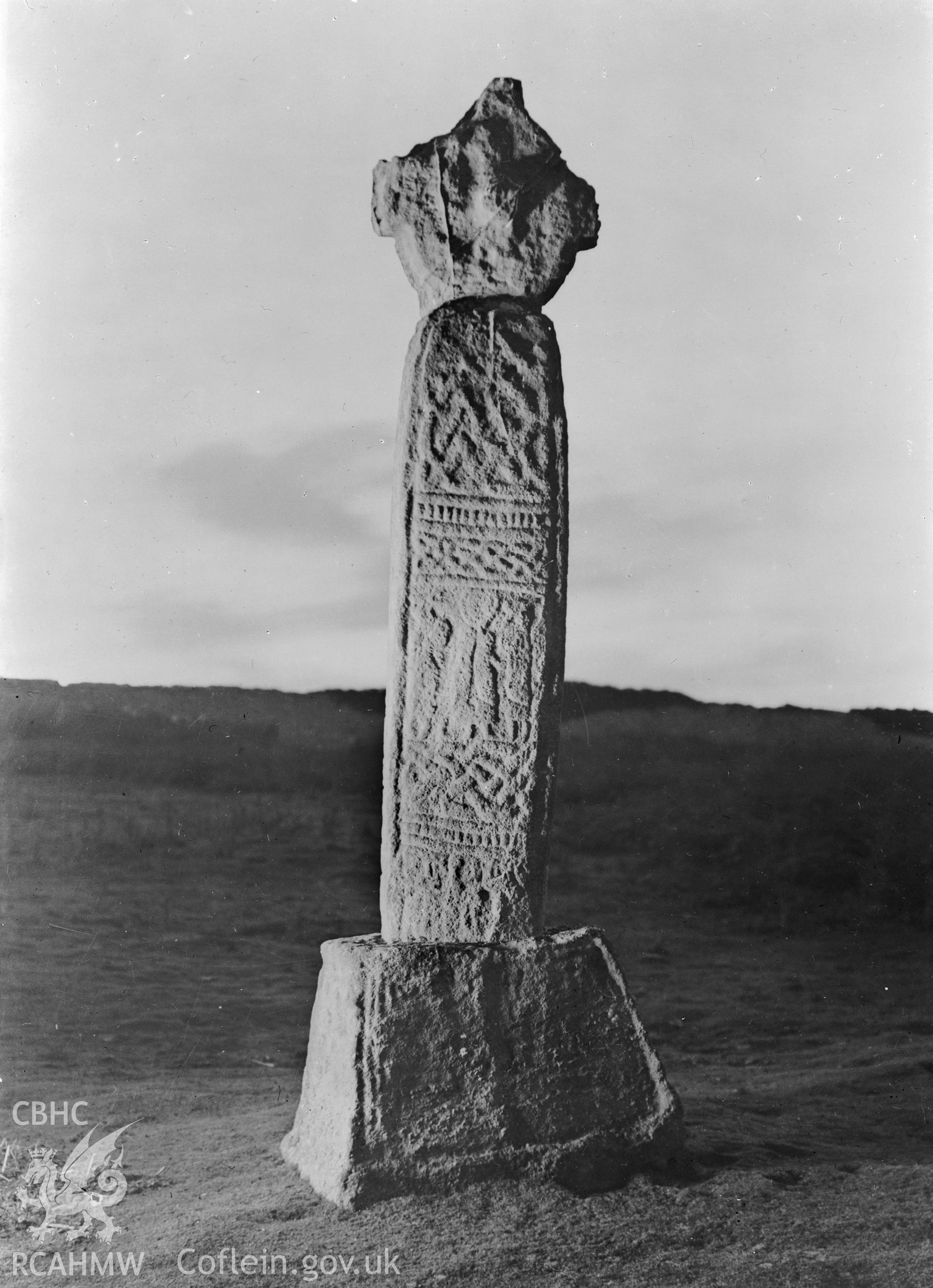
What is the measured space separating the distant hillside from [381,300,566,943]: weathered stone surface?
13.0 feet

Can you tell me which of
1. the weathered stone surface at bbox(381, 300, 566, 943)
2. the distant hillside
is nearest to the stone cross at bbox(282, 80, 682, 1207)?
the weathered stone surface at bbox(381, 300, 566, 943)

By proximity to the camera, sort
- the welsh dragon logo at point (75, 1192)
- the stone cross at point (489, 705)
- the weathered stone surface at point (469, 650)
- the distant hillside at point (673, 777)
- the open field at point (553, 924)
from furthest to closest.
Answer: the distant hillside at point (673, 777) → the weathered stone surface at point (469, 650) → the stone cross at point (489, 705) → the welsh dragon logo at point (75, 1192) → the open field at point (553, 924)

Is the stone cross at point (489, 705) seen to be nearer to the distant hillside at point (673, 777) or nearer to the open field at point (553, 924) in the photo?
the open field at point (553, 924)

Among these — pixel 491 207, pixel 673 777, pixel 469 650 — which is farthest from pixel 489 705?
pixel 673 777

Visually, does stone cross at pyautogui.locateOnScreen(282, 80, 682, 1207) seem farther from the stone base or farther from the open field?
the open field

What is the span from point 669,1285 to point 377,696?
4.46 meters

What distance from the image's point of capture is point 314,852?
25.6ft

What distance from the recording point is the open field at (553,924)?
332 cm

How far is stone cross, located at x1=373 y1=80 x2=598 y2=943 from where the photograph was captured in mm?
3721

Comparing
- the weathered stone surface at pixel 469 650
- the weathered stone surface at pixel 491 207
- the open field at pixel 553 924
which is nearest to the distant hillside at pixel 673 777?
the open field at pixel 553 924

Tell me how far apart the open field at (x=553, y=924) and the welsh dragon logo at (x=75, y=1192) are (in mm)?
67

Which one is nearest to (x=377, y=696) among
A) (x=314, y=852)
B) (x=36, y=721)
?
(x=314, y=852)

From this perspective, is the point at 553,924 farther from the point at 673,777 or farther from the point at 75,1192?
the point at 75,1192

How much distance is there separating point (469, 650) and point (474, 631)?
0.05 metres
